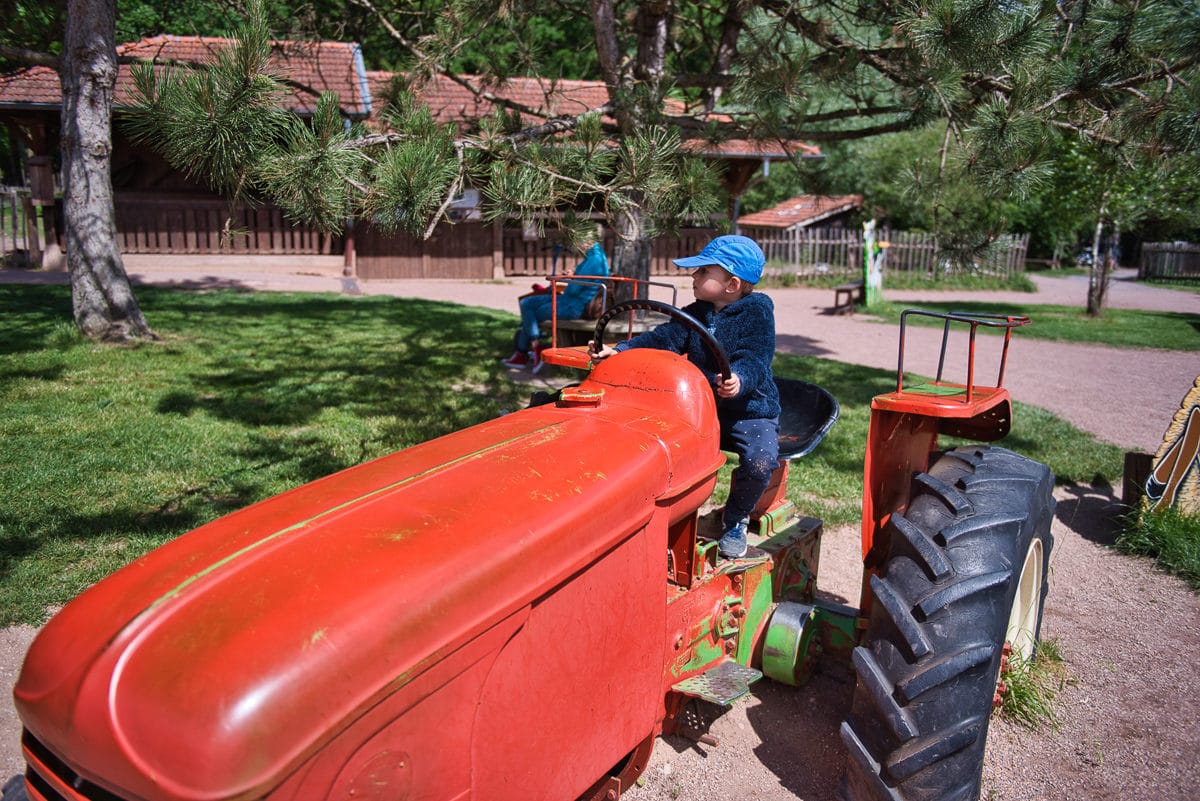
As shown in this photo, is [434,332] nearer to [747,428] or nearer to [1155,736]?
[747,428]

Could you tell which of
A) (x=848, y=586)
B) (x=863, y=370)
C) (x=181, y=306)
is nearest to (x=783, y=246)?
(x=863, y=370)

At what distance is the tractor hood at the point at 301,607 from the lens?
3.87 feet

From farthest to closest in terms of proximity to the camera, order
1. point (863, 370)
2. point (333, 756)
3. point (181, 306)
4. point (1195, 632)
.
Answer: point (181, 306)
point (863, 370)
point (1195, 632)
point (333, 756)

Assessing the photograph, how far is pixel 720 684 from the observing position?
8.11ft

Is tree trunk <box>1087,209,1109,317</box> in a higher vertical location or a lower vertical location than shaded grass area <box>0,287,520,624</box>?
higher

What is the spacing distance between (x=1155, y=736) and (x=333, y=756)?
2887 mm

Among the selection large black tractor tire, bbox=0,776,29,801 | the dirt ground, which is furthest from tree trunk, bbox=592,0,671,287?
large black tractor tire, bbox=0,776,29,801

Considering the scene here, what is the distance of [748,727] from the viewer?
9.52 ft

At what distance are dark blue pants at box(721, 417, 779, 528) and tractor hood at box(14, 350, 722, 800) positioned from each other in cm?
88

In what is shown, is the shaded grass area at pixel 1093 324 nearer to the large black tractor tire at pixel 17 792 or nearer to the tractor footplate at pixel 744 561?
the tractor footplate at pixel 744 561

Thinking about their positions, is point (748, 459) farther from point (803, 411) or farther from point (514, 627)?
point (514, 627)

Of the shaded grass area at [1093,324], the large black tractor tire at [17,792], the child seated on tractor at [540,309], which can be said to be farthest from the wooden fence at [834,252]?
the large black tractor tire at [17,792]

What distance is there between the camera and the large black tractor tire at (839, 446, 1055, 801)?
7.06ft

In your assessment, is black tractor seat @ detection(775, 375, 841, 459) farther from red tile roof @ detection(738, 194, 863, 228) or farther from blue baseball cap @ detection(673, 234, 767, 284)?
red tile roof @ detection(738, 194, 863, 228)
